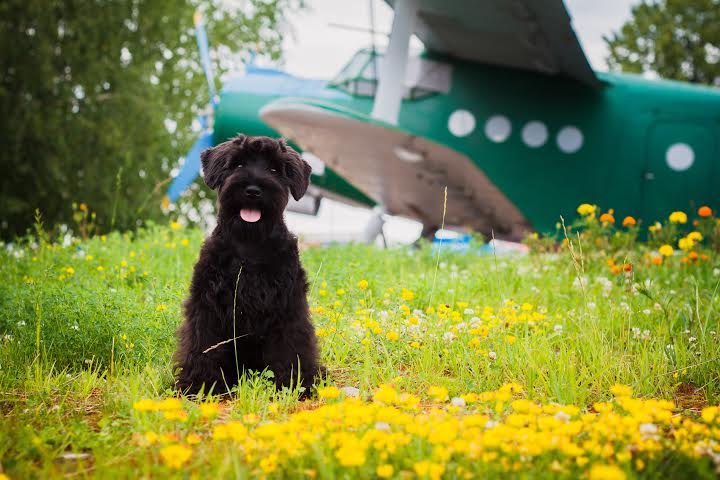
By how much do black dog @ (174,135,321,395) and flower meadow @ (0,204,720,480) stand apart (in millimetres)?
151

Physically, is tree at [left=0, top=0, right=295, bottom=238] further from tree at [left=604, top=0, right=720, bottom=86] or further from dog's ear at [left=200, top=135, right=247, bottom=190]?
A: tree at [left=604, top=0, right=720, bottom=86]

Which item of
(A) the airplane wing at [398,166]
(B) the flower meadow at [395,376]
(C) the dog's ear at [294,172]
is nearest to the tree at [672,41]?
(A) the airplane wing at [398,166]

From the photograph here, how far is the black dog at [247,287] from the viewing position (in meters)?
3.30

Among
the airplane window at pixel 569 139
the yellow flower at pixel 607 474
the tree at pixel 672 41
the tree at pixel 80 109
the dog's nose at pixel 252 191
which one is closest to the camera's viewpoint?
the yellow flower at pixel 607 474

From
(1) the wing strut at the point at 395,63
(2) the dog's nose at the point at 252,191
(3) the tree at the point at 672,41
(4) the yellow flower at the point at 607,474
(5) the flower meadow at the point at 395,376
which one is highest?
(3) the tree at the point at 672,41

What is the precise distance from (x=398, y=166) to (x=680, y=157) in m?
3.69

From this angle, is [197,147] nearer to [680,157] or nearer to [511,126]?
[511,126]

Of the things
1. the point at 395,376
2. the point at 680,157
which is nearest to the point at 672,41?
the point at 680,157

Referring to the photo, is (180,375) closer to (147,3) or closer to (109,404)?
(109,404)

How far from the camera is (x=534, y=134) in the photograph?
32.3ft

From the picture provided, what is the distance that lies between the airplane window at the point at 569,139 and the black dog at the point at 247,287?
Answer: 7064 mm

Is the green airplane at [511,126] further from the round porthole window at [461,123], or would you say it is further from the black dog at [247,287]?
the black dog at [247,287]

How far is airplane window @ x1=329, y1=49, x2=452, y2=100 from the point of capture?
1032cm

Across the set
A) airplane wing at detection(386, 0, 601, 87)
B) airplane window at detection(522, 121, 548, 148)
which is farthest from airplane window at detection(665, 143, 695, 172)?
airplane window at detection(522, 121, 548, 148)
